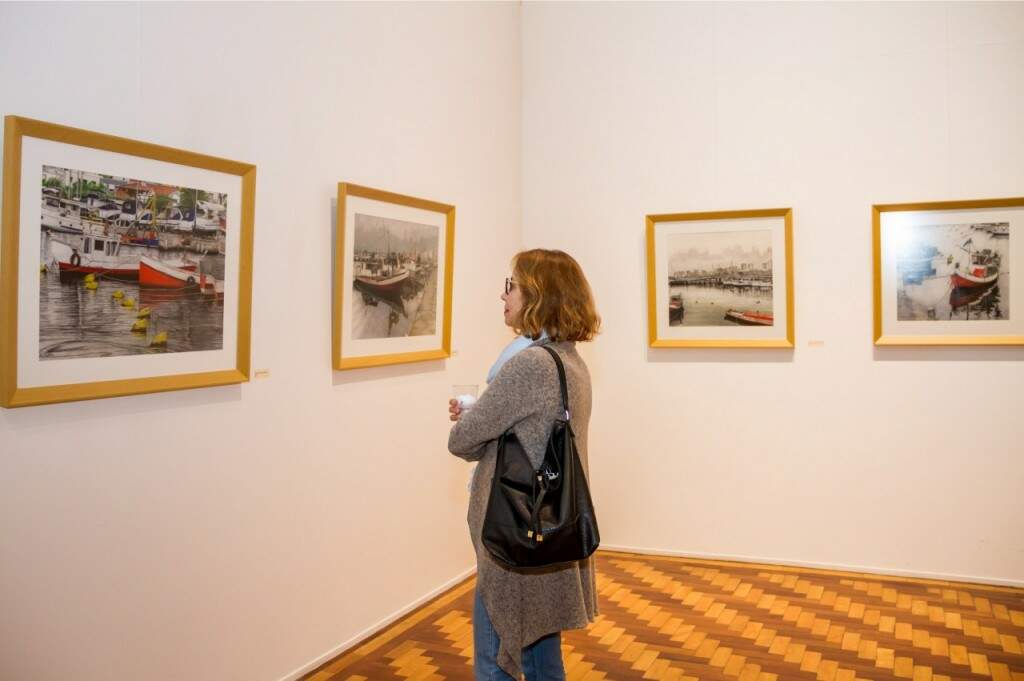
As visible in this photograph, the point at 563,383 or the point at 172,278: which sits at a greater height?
the point at 172,278

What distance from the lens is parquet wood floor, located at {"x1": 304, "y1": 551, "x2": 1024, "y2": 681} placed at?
4934mm

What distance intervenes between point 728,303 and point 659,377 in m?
0.86

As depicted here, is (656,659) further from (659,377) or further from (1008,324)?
(1008,324)

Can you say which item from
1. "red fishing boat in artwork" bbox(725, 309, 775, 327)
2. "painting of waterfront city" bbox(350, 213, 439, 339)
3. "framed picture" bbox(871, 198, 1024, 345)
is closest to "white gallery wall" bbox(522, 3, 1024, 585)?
"framed picture" bbox(871, 198, 1024, 345)

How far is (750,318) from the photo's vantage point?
7129 mm

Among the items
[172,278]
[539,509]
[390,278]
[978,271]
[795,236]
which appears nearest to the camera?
[539,509]

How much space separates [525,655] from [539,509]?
68 cm

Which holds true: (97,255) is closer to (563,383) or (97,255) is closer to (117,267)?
(117,267)

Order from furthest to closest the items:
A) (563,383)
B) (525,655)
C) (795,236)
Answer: (795,236)
(525,655)
(563,383)

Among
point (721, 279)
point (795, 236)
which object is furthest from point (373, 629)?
point (795, 236)

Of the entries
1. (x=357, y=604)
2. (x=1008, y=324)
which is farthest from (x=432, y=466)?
(x=1008, y=324)

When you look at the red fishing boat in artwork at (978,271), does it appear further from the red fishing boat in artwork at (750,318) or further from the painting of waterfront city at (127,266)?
the painting of waterfront city at (127,266)

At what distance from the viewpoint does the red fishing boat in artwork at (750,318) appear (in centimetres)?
707

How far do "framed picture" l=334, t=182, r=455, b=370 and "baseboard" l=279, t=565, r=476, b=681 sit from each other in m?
1.72
